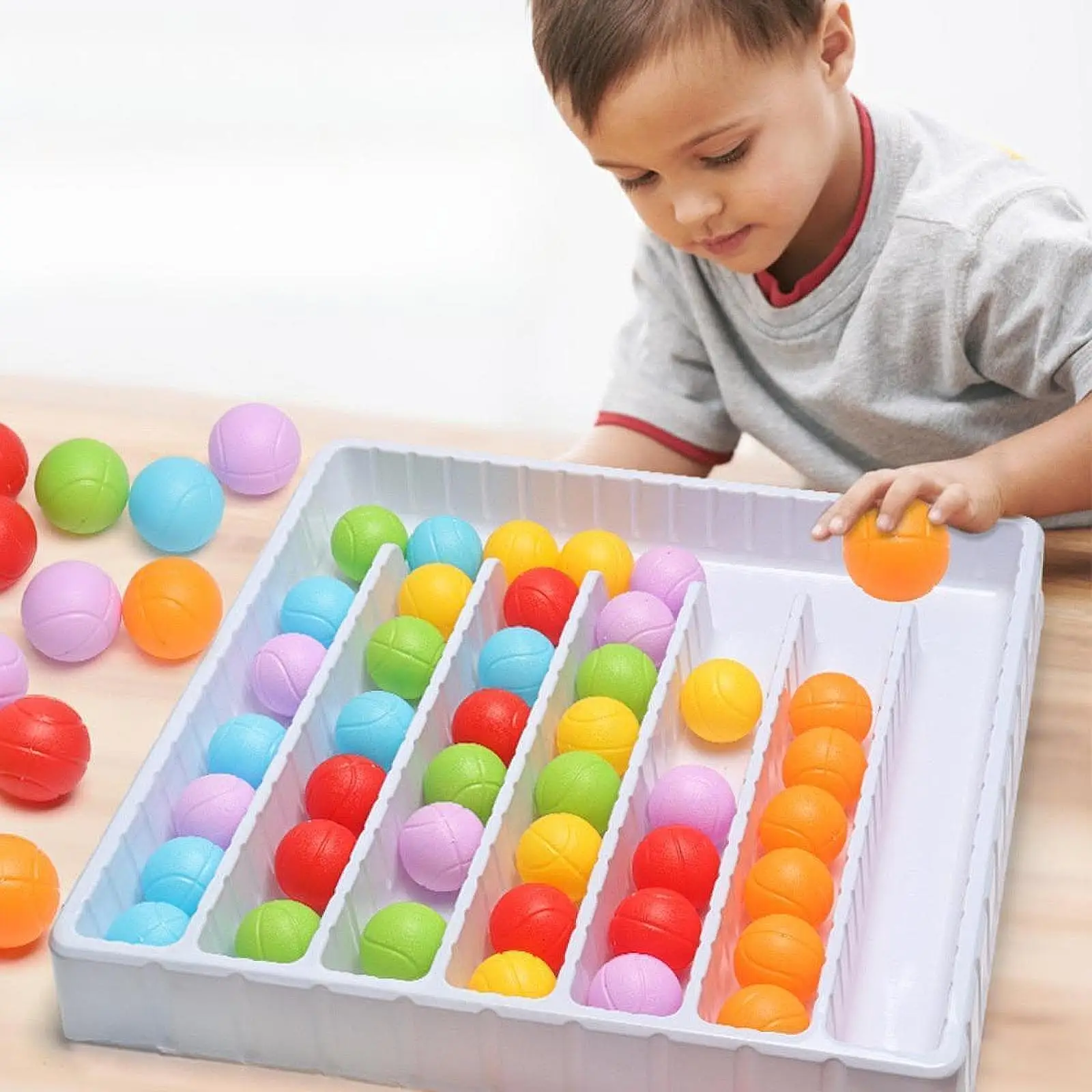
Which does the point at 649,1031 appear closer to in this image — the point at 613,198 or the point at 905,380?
the point at 905,380

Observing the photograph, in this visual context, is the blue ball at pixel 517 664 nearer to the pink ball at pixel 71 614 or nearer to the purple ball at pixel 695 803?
the purple ball at pixel 695 803

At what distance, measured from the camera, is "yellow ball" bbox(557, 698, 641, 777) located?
1.35 meters

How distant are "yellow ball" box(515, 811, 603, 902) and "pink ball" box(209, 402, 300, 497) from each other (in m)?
0.45

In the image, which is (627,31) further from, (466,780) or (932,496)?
(466,780)

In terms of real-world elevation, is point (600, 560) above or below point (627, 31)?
below

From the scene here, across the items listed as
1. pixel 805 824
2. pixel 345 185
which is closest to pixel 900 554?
pixel 805 824

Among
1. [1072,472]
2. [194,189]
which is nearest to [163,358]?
[194,189]

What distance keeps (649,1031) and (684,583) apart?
422 millimetres

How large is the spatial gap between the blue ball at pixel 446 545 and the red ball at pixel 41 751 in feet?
0.88

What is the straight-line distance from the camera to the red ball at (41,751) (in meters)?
1.34

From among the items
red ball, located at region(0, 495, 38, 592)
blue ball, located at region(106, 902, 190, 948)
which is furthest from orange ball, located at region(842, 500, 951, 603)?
red ball, located at region(0, 495, 38, 592)

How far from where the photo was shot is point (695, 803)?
1.29 meters

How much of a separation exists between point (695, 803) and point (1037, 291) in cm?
44

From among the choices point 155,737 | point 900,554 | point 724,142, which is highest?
point 724,142
